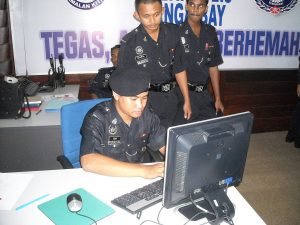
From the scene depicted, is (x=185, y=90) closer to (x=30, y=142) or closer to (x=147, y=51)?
(x=147, y=51)

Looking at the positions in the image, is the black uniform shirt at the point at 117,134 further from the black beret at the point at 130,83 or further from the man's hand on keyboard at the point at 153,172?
the man's hand on keyboard at the point at 153,172

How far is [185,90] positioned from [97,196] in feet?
4.80

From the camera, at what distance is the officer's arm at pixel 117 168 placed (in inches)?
56.4

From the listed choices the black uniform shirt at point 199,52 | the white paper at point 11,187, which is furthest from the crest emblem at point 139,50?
the white paper at point 11,187

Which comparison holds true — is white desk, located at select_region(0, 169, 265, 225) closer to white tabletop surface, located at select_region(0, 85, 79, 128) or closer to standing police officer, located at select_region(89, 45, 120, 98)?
white tabletop surface, located at select_region(0, 85, 79, 128)

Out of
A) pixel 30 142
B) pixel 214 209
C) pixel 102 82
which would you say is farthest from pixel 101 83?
pixel 214 209

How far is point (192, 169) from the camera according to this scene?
1080 mm

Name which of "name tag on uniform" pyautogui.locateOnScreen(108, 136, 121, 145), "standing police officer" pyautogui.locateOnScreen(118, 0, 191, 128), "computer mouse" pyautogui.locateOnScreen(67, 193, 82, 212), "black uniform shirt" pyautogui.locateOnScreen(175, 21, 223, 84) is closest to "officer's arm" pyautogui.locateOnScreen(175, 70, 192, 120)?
"standing police officer" pyautogui.locateOnScreen(118, 0, 191, 128)

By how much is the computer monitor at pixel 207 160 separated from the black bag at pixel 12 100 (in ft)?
5.77

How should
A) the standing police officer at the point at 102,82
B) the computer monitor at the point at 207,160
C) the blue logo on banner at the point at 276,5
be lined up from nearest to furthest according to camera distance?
the computer monitor at the point at 207,160 → the standing police officer at the point at 102,82 → the blue logo on banner at the point at 276,5

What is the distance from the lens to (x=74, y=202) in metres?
1.22

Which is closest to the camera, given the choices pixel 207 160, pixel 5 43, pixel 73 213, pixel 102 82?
pixel 207 160

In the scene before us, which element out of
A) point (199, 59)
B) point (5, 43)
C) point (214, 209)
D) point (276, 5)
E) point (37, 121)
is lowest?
point (37, 121)

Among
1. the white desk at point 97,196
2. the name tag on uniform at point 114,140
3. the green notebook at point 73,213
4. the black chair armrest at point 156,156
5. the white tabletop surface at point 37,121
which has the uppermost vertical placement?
the name tag on uniform at point 114,140
